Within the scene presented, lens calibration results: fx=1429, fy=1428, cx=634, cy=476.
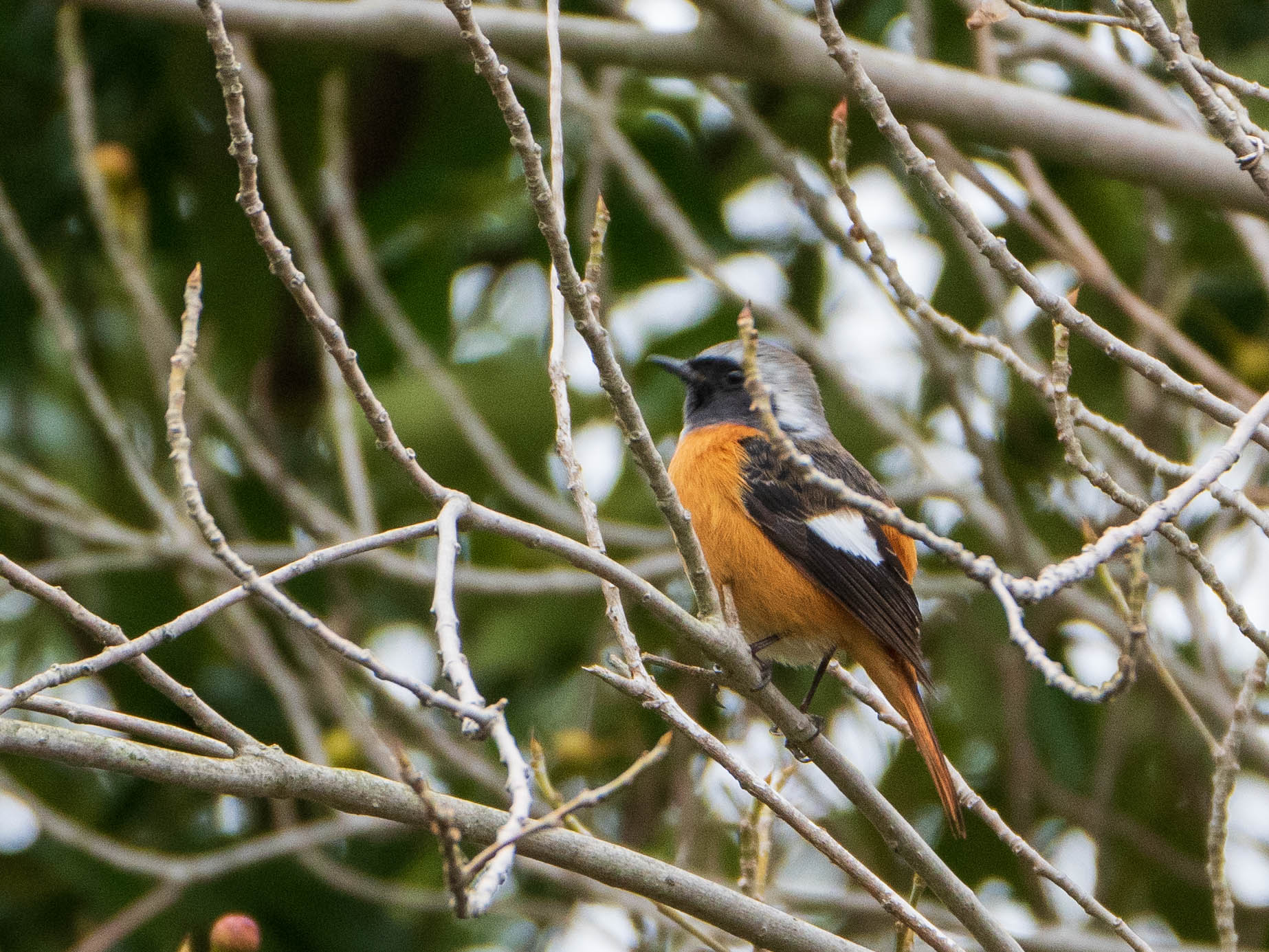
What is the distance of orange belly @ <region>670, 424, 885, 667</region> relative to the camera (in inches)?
159

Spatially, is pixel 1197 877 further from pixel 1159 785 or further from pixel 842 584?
pixel 842 584

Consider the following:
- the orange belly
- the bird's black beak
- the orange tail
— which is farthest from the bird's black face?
the orange tail

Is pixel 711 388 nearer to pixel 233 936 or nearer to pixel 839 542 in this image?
pixel 839 542

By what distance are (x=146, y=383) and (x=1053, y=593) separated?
5301 mm

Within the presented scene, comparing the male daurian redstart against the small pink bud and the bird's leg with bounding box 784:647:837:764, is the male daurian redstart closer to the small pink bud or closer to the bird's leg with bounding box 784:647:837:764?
the bird's leg with bounding box 784:647:837:764

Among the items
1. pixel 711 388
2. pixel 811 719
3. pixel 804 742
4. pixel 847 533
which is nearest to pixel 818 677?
pixel 847 533

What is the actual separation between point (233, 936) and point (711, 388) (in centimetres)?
276

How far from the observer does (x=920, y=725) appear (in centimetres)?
370

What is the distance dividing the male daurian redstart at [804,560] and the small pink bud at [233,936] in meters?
1.68

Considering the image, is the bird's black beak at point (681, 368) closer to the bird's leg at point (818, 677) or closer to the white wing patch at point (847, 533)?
the white wing patch at point (847, 533)

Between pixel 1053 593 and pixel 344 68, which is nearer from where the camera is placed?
pixel 1053 593

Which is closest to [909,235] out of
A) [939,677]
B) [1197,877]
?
[939,677]

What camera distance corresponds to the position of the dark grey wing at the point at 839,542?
12.9 ft

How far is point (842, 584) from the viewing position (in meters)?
4.00
